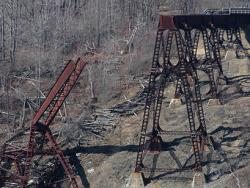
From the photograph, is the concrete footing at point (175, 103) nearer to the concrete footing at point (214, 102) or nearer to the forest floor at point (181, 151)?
the forest floor at point (181, 151)

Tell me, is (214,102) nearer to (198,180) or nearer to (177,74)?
(177,74)

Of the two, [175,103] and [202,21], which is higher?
[202,21]

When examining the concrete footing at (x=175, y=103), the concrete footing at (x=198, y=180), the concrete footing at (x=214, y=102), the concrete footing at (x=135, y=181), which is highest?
the concrete footing at (x=214, y=102)

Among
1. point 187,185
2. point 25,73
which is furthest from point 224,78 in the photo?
point 25,73

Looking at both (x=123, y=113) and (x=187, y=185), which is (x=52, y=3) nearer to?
(x=123, y=113)

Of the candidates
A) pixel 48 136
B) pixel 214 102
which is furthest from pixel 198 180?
pixel 214 102

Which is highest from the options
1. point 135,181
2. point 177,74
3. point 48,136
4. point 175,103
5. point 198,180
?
point 177,74

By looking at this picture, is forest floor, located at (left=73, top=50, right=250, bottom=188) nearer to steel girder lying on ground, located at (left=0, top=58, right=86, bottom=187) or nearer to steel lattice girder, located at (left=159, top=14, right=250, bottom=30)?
steel girder lying on ground, located at (left=0, top=58, right=86, bottom=187)

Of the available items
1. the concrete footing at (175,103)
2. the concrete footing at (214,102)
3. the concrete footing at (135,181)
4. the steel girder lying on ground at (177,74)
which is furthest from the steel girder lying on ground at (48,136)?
the concrete footing at (214,102)
